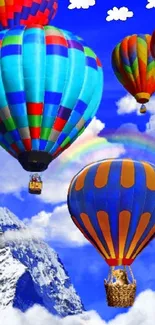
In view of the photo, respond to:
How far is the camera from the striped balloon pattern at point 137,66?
121ft

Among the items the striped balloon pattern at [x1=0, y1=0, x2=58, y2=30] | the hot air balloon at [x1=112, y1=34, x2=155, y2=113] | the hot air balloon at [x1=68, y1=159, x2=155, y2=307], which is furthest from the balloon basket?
the striped balloon pattern at [x1=0, y1=0, x2=58, y2=30]

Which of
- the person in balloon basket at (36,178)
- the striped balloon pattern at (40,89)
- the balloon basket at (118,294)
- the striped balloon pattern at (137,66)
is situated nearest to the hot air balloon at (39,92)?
the striped balloon pattern at (40,89)

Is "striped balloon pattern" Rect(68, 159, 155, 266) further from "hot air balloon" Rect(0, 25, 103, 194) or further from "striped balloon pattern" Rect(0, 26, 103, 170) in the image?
"striped balloon pattern" Rect(0, 26, 103, 170)

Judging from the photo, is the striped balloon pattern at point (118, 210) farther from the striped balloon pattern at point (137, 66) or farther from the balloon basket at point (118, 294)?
the striped balloon pattern at point (137, 66)

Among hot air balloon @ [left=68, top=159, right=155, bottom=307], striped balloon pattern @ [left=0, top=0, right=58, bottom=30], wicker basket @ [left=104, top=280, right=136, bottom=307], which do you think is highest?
striped balloon pattern @ [left=0, top=0, right=58, bottom=30]

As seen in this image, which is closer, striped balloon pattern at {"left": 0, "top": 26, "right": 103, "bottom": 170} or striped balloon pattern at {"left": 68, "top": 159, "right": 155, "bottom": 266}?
striped balloon pattern at {"left": 68, "top": 159, "right": 155, "bottom": 266}

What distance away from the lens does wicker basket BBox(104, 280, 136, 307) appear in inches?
1081

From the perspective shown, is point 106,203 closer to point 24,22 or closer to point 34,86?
point 34,86

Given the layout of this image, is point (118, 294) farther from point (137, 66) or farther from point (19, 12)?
point (19, 12)

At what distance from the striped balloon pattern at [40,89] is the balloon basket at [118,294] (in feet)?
17.6

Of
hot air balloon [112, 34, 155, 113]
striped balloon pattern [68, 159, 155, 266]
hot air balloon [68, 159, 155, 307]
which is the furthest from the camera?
hot air balloon [112, 34, 155, 113]

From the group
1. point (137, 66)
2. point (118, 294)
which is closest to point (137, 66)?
point (137, 66)

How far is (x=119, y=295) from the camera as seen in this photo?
27531 millimetres

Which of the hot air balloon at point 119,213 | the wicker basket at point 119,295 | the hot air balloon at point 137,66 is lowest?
the wicker basket at point 119,295
